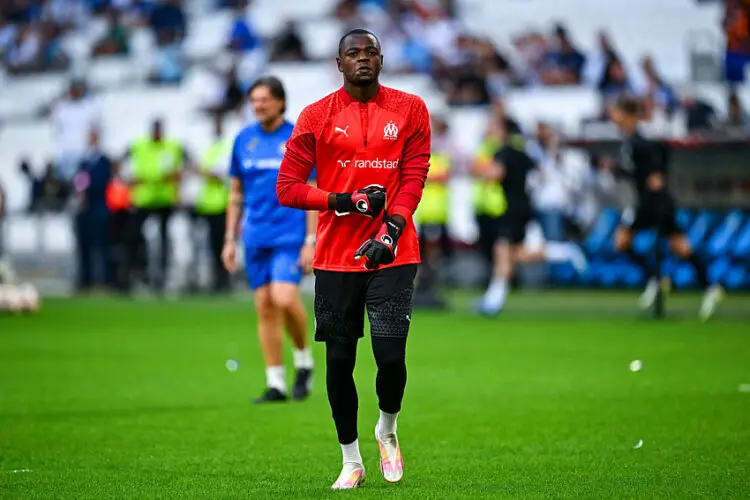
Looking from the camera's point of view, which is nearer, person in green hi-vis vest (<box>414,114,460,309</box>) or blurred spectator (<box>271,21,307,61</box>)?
person in green hi-vis vest (<box>414,114,460,309</box>)

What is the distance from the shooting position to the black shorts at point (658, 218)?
60.5ft

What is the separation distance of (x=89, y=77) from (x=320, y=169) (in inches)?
1166

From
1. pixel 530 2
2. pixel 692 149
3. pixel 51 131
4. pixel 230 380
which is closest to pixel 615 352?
pixel 230 380

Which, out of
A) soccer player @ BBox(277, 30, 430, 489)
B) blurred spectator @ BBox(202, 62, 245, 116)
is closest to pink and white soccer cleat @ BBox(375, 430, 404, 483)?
soccer player @ BBox(277, 30, 430, 489)

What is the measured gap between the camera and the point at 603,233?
24281mm

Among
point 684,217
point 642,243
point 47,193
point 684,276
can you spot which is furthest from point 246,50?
point 684,276

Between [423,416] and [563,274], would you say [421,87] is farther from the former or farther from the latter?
[423,416]

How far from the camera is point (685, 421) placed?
923cm

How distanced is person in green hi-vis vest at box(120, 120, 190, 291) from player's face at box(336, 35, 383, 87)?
1744 cm

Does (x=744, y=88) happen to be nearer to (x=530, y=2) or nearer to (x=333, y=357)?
(x=530, y=2)

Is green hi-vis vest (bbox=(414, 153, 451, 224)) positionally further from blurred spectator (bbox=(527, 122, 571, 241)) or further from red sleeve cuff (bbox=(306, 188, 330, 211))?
red sleeve cuff (bbox=(306, 188, 330, 211))

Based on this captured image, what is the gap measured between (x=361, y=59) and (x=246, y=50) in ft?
85.1

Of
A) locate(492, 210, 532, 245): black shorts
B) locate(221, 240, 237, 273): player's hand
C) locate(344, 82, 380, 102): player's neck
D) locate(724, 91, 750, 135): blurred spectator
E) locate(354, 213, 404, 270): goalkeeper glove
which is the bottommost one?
locate(492, 210, 532, 245): black shorts

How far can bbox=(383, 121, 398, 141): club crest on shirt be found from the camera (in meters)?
6.89
